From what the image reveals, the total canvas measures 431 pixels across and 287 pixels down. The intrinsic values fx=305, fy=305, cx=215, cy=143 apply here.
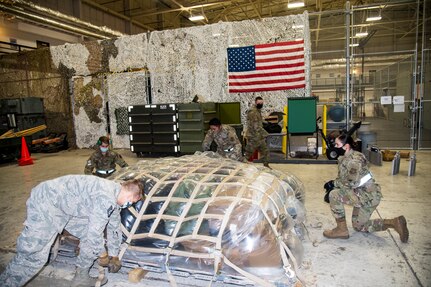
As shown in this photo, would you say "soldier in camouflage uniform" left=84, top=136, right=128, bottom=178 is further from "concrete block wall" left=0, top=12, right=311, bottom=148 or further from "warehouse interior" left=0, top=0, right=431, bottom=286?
"concrete block wall" left=0, top=12, right=311, bottom=148

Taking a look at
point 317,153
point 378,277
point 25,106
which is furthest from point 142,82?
point 378,277

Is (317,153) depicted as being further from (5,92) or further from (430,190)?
(5,92)

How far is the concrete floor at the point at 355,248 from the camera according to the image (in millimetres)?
2967

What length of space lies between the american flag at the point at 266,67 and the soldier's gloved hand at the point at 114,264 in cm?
797

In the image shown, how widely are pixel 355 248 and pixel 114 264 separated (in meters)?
2.69

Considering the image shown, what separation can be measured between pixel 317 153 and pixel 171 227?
6.31m

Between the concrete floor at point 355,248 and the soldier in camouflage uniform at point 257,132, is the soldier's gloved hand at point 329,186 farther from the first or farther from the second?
the soldier in camouflage uniform at point 257,132

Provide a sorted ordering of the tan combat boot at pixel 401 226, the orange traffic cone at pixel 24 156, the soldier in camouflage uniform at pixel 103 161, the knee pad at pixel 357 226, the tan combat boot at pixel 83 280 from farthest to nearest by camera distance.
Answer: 1. the orange traffic cone at pixel 24 156
2. the soldier in camouflage uniform at pixel 103 161
3. the knee pad at pixel 357 226
4. the tan combat boot at pixel 401 226
5. the tan combat boot at pixel 83 280

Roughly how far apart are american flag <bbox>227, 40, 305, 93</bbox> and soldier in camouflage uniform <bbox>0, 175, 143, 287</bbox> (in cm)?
786

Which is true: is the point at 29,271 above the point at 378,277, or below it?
above

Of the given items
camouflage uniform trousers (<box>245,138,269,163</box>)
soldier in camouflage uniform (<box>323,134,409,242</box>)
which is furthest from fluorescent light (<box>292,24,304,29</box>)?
soldier in camouflage uniform (<box>323,134,409,242</box>)

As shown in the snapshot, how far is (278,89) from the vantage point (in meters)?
9.88

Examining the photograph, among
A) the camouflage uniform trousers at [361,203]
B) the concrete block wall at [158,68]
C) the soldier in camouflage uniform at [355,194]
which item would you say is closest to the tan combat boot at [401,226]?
the soldier in camouflage uniform at [355,194]

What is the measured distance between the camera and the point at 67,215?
297 centimetres
